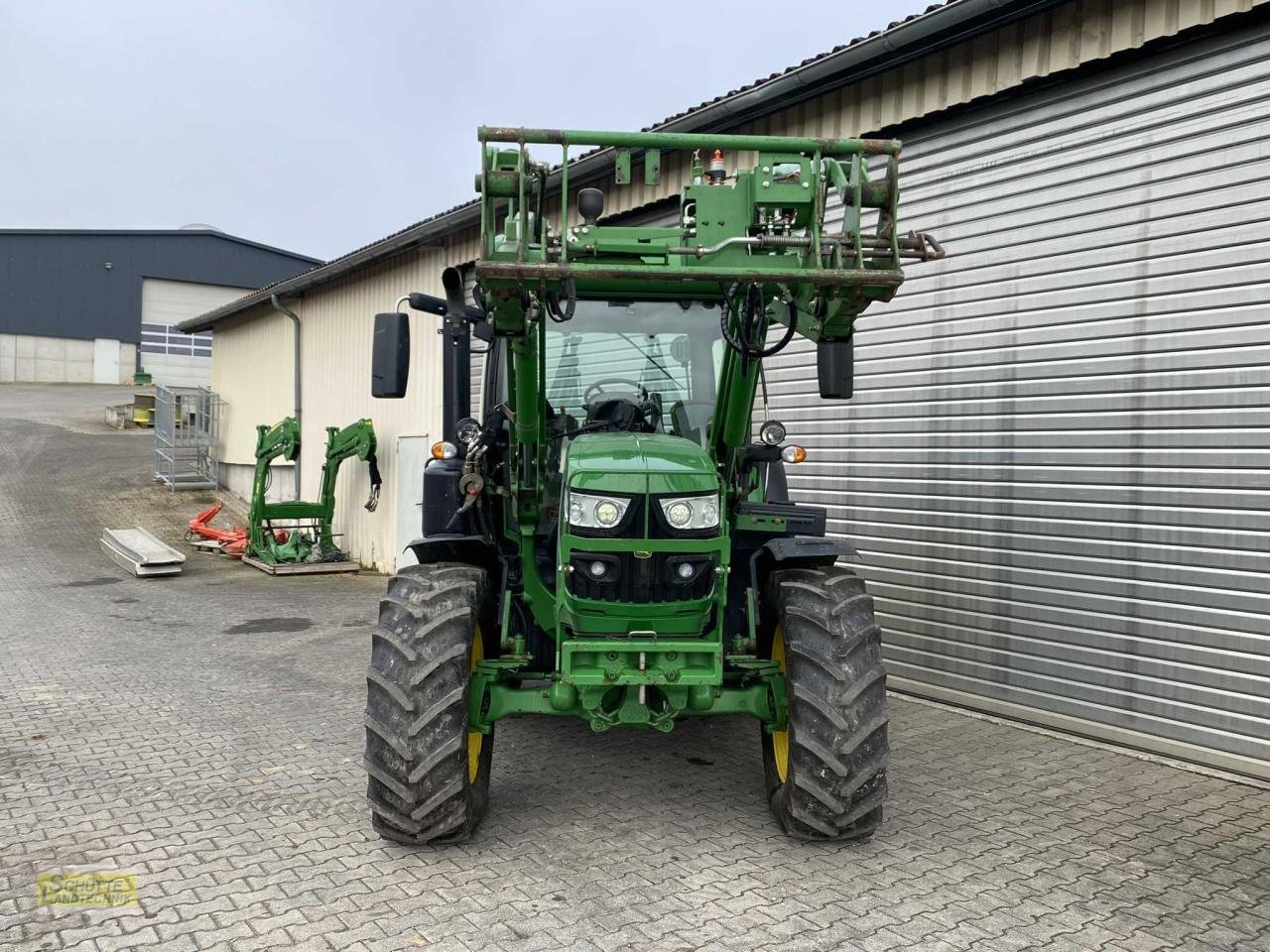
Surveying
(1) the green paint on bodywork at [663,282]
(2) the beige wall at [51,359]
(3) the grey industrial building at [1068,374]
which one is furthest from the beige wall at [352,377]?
(2) the beige wall at [51,359]

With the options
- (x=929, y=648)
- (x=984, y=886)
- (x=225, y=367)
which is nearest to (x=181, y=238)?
(x=225, y=367)

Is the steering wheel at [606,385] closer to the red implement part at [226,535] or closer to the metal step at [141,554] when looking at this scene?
the metal step at [141,554]

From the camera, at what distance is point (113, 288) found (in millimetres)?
37875

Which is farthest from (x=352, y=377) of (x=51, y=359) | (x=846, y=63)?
(x=51, y=359)

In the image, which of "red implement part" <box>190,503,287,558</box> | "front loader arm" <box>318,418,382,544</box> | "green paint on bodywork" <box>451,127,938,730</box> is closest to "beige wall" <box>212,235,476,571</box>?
"front loader arm" <box>318,418,382,544</box>

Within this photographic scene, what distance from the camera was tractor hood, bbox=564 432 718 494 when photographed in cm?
404

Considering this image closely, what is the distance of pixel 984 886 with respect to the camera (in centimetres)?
394

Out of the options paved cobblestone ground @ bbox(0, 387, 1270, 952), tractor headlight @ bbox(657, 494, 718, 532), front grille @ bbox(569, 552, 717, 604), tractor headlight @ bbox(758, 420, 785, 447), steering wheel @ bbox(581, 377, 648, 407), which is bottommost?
paved cobblestone ground @ bbox(0, 387, 1270, 952)

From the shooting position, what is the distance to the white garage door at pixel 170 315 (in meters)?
38.3

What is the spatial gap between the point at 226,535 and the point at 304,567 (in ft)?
7.56

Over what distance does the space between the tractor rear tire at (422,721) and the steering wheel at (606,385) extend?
54.2 inches

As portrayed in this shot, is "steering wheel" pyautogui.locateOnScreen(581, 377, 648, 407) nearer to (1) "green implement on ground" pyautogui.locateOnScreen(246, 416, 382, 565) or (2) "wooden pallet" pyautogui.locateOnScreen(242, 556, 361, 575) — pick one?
(1) "green implement on ground" pyautogui.locateOnScreen(246, 416, 382, 565)

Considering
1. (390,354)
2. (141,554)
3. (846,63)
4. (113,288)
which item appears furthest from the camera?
(113,288)

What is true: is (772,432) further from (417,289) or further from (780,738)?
(417,289)
